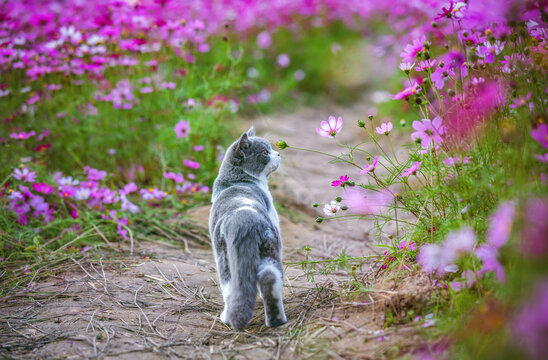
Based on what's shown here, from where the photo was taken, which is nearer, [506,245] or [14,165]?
[506,245]

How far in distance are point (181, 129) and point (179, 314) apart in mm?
1745

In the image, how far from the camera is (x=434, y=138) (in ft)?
6.56

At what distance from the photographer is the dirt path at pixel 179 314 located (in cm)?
182

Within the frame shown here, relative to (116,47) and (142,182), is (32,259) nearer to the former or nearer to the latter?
(142,182)

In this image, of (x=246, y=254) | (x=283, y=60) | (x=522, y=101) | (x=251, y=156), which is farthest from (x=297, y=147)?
(x=283, y=60)

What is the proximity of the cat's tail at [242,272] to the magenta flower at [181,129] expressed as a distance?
1796 millimetres

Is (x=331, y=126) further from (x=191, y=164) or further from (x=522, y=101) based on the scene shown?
(x=191, y=164)

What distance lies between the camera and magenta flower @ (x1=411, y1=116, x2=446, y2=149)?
1946mm

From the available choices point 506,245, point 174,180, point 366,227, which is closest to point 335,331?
point 506,245

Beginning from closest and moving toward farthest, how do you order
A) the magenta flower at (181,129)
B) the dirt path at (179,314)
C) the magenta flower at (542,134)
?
the magenta flower at (542,134)
the dirt path at (179,314)
the magenta flower at (181,129)

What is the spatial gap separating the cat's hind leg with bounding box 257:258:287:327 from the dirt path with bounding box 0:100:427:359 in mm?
50

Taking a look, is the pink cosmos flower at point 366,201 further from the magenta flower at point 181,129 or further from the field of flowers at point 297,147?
the magenta flower at point 181,129

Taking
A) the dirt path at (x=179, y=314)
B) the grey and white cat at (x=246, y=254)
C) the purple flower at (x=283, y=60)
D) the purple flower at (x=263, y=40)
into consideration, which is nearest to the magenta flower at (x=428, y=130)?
the dirt path at (x=179, y=314)

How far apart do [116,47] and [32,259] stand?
2.05 m
